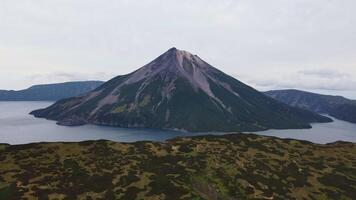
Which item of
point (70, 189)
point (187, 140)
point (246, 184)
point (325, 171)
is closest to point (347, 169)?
point (325, 171)

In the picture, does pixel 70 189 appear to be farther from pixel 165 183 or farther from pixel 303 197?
pixel 303 197

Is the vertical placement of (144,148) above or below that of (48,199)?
above

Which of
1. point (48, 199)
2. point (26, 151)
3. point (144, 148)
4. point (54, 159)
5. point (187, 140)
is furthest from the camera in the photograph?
point (187, 140)

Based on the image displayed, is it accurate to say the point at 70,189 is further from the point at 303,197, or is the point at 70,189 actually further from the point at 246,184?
the point at 303,197

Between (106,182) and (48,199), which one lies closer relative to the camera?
(48,199)

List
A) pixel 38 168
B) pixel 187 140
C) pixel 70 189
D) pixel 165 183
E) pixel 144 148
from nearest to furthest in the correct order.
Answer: pixel 70 189 → pixel 165 183 → pixel 38 168 → pixel 144 148 → pixel 187 140

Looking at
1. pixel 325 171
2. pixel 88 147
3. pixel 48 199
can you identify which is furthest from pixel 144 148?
pixel 325 171
